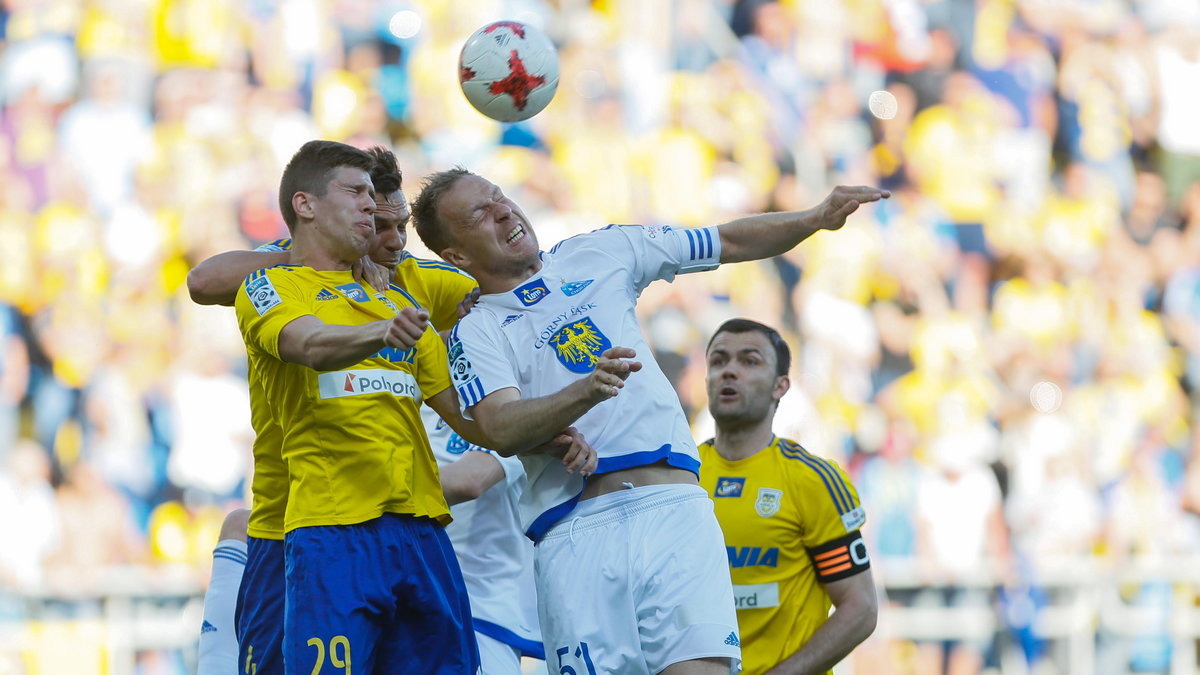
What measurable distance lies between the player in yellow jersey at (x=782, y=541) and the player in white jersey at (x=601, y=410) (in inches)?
34.9

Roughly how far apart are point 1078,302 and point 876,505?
297 cm

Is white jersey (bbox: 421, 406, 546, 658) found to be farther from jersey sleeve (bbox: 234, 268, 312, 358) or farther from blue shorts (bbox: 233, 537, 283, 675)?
jersey sleeve (bbox: 234, 268, 312, 358)

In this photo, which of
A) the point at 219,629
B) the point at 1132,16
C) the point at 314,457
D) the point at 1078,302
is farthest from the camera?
the point at 1132,16

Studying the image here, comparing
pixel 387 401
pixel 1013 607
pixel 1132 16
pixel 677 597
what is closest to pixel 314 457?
pixel 387 401

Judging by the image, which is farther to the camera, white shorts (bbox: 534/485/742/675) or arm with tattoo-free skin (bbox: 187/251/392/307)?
arm with tattoo-free skin (bbox: 187/251/392/307)

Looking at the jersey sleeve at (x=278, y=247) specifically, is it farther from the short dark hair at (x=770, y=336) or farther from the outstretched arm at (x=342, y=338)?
the short dark hair at (x=770, y=336)

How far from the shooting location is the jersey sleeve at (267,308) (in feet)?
12.1

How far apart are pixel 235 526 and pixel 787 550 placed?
2.00 m

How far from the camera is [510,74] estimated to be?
5.03 metres

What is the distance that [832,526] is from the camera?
5082 mm

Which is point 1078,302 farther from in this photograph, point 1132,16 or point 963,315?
point 1132,16

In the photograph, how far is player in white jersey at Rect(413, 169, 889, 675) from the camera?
4.06 m

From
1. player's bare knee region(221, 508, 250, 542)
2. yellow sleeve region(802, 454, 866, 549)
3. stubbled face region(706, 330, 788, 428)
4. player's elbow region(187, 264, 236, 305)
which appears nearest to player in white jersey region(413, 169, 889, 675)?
player's elbow region(187, 264, 236, 305)

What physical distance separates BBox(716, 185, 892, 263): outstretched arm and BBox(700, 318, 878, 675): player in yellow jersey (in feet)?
2.80
